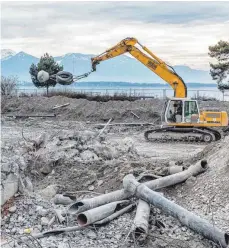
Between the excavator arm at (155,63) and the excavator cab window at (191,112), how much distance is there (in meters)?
0.63

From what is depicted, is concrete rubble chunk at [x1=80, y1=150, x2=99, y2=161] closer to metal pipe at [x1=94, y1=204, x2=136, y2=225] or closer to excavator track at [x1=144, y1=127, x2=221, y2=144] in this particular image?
metal pipe at [x1=94, y1=204, x2=136, y2=225]

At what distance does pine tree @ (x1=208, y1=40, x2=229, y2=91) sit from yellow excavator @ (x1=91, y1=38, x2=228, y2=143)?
15.3 m

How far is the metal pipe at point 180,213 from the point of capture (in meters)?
7.68

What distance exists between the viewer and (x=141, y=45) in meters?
19.5

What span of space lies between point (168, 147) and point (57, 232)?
10.4 metres

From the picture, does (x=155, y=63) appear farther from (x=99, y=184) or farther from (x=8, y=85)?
(x=8, y=85)

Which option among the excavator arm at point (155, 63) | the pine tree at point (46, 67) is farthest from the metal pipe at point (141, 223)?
the pine tree at point (46, 67)

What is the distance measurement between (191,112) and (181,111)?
14.8 inches

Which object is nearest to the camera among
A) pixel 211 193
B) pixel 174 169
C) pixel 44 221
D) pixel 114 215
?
pixel 114 215

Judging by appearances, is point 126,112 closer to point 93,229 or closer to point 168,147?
point 168,147

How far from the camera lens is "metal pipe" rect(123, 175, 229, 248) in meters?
7.68

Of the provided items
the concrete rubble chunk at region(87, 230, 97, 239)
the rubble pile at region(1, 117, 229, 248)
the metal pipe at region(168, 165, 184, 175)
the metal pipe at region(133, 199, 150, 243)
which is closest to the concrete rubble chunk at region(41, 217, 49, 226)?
the rubble pile at region(1, 117, 229, 248)

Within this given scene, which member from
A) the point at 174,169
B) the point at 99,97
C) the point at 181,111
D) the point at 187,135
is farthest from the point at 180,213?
the point at 99,97

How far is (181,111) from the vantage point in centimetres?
1930
